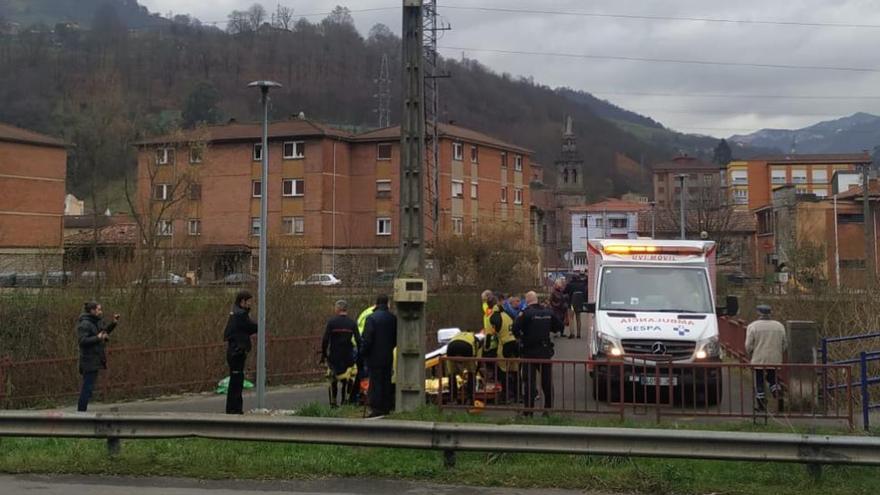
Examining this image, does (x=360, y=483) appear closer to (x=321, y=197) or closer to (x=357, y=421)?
(x=357, y=421)

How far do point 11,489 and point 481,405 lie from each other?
6.02 meters

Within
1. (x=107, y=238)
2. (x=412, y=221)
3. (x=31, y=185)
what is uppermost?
(x=31, y=185)

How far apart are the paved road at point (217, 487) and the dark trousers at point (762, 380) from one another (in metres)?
4.77

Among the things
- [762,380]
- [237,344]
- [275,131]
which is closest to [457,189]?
[275,131]

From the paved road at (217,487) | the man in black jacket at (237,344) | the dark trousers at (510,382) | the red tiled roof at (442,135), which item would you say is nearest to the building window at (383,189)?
the red tiled roof at (442,135)

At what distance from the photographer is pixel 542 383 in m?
12.3

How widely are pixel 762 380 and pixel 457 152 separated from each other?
57.5 metres

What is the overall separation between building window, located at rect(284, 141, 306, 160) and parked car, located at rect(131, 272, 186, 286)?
4517 centimetres

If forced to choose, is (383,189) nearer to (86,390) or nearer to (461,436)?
(86,390)

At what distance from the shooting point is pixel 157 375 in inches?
677

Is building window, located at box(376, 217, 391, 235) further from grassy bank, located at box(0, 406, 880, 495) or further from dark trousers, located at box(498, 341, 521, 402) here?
grassy bank, located at box(0, 406, 880, 495)

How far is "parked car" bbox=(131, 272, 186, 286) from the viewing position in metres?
20.1

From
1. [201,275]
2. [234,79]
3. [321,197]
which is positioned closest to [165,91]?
[234,79]

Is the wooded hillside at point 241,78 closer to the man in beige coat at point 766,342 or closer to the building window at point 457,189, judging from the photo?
the building window at point 457,189
